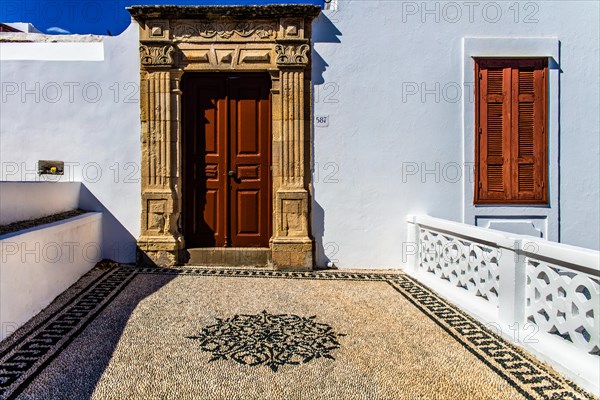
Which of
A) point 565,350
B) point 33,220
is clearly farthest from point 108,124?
point 565,350

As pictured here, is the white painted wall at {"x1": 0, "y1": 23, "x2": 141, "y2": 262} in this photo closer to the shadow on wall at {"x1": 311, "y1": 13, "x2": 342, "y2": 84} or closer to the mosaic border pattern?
the mosaic border pattern

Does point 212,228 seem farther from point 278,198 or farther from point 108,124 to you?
point 108,124

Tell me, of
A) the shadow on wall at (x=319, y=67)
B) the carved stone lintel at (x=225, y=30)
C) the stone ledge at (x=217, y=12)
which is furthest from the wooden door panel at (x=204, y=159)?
the shadow on wall at (x=319, y=67)

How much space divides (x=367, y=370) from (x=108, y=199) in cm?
426

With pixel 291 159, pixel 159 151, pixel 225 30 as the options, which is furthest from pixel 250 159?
pixel 225 30

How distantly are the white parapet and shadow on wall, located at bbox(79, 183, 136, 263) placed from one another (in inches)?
144

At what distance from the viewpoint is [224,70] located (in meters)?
5.70

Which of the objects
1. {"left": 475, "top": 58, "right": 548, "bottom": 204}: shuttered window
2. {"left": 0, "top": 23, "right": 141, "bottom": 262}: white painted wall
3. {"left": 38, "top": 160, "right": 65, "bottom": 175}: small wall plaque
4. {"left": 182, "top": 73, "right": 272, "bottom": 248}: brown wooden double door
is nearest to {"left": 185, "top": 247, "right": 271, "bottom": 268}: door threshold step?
{"left": 182, "top": 73, "right": 272, "bottom": 248}: brown wooden double door

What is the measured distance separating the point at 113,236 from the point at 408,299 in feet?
12.1

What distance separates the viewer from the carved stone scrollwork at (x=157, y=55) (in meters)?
5.62

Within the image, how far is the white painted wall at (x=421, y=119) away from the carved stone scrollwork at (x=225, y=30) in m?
0.65

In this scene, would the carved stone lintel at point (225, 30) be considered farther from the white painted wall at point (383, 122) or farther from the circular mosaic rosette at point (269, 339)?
the circular mosaic rosette at point (269, 339)

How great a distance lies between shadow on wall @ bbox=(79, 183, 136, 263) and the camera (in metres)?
5.80

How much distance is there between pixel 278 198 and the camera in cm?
564
